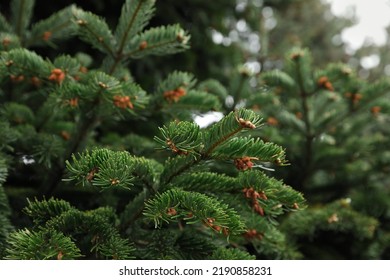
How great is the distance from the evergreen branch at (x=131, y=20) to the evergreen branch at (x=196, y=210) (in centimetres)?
64

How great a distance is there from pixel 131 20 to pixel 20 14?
56cm

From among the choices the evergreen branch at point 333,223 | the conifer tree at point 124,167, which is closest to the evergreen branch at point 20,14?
the conifer tree at point 124,167

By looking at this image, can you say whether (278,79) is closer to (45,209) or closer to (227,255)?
(227,255)

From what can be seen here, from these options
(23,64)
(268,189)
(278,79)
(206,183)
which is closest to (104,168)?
(206,183)

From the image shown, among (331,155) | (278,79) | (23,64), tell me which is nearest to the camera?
(23,64)

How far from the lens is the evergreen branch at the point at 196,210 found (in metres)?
0.90

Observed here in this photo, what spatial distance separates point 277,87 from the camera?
6.28 feet

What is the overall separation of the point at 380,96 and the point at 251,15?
158 centimetres

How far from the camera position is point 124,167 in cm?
93

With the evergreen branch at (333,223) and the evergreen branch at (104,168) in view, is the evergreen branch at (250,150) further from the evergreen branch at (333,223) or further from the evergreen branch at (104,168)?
the evergreen branch at (333,223)

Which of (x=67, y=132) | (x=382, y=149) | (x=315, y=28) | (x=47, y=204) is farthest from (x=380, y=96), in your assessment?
(x=315, y=28)

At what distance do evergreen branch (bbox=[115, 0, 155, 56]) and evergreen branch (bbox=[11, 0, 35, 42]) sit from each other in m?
0.47
